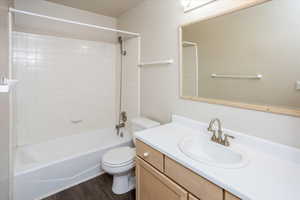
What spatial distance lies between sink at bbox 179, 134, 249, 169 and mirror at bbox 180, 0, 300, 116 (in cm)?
35

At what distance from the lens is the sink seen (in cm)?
97

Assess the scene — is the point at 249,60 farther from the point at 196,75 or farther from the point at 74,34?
the point at 74,34

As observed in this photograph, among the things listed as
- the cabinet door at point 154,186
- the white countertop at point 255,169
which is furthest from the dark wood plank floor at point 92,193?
the white countertop at point 255,169

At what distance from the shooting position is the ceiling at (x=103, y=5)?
7.29ft

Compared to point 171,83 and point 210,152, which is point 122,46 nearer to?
point 171,83

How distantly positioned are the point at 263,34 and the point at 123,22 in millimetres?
2160

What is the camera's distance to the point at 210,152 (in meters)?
1.26

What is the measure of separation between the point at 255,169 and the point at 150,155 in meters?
0.69

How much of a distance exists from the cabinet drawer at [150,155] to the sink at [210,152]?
179mm

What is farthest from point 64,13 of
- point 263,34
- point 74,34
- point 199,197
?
point 199,197

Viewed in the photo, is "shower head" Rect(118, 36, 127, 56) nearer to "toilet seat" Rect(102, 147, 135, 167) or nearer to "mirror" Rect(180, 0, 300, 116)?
"mirror" Rect(180, 0, 300, 116)

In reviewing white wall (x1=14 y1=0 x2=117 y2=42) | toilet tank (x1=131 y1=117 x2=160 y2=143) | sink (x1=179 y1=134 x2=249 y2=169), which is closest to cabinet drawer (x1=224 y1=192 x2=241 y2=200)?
sink (x1=179 y1=134 x2=249 y2=169)

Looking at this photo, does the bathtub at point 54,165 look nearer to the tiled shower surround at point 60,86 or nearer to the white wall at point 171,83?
the tiled shower surround at point 60,86

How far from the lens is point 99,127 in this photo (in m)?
2.85
